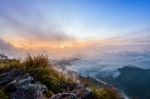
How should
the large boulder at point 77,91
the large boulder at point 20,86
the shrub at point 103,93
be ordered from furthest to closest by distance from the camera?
the shrub at point 103,93
the large boulder at point 77,91
the large boulder at point 20,86

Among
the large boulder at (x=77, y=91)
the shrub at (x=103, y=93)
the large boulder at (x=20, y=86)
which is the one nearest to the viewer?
the large boulder at (x=20, y=86)

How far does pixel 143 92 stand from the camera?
11975cm

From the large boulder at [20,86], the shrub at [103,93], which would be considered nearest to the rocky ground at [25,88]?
the large boulder at [20,86]

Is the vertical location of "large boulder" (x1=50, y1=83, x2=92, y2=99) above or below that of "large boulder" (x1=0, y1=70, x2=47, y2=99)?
below

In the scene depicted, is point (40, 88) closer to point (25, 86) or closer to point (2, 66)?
point (25, 86)

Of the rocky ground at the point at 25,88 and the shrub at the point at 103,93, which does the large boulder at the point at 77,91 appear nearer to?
the rocky ground at the point at 25,88

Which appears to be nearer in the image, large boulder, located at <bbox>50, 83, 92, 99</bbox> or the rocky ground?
the rocky ground

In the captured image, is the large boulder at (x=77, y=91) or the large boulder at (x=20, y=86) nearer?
the large boulder at (x=20, y=86)

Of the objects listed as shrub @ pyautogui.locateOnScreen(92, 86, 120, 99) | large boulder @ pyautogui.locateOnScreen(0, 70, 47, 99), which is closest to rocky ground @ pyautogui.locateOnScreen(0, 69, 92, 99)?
large boulder @ pyautogui.locateOnScreen(0, 70, 47, 99)

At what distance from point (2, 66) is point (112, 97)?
219 inches

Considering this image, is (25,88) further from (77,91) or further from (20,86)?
(77,91)

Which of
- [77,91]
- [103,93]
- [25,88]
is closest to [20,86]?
[25,88]

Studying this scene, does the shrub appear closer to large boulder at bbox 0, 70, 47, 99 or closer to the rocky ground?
the rocky ground

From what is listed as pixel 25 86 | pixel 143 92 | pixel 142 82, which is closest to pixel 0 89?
pixel 25 86
